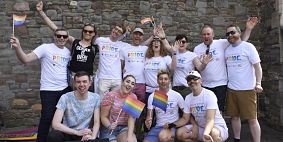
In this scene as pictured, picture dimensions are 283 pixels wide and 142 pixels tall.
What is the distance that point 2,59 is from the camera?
191 inches

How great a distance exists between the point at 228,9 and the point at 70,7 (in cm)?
388

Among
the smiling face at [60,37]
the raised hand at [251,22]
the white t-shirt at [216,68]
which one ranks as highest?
the raised hand at [251,22]

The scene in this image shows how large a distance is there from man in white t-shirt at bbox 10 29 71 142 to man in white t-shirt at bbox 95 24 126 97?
0.61 meters

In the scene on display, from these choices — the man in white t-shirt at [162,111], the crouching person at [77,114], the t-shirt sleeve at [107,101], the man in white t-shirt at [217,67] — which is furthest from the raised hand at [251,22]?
the crouching person at [77,114]

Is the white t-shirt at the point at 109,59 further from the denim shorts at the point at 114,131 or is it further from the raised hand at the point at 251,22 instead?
the raised hand at the point at 251,22

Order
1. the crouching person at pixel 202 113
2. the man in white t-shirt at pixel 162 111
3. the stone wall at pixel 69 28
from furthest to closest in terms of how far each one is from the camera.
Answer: the stone wall at pixel 69 28
the man in white t-shirt at pixel 162 111
the crouching person at pixel 202 113

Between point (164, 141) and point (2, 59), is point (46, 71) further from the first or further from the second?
point (2, 59)

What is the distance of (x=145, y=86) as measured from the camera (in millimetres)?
3451

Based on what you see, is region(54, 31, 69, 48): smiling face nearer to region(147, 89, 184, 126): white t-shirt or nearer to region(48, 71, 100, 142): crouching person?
region(48, 71, 100, 142): crouching person

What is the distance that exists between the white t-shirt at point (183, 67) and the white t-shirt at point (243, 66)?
1.95ft

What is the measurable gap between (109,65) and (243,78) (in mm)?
2070

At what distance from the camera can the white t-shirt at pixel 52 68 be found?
2.97 metres

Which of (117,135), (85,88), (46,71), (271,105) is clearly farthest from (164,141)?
(271,105)

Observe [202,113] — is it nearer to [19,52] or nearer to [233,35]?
[233,35]
